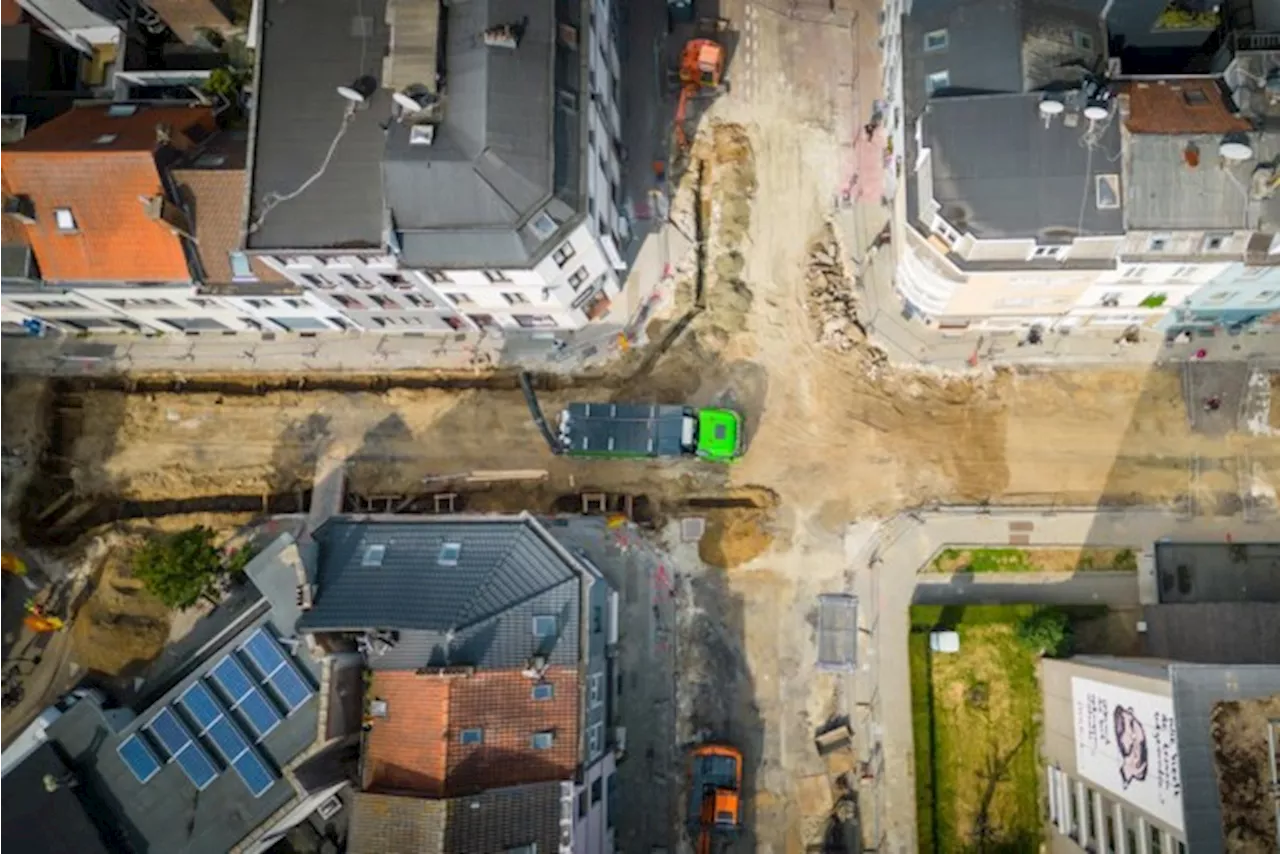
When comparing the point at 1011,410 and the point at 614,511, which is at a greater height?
the point at 1011,410

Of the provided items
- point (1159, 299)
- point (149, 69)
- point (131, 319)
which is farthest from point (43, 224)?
point (1159, 299)

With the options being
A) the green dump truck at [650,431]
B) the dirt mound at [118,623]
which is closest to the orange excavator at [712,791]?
the green dump truck at [650,431]

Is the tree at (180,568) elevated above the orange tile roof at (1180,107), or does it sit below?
below

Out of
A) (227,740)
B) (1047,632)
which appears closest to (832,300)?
(1047,632)

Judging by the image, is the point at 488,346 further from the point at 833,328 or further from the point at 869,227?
the point at 869,227

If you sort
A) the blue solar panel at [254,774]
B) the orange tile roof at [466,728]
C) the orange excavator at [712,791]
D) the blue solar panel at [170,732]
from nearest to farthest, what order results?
the orange tile roof at [466,728], the blue solar panel at [254,774], the blue solar panel at [170,732], the orange excavator at [712,791]

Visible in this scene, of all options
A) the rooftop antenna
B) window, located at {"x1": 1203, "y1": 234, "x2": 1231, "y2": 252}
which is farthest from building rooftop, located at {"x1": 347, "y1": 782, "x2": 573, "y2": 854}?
window, located at {"x1": 1203, "y1": 234, "x2": 1231, "y2": 252}

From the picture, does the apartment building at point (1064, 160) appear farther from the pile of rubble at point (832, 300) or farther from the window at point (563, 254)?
the window at point (563, 254)
